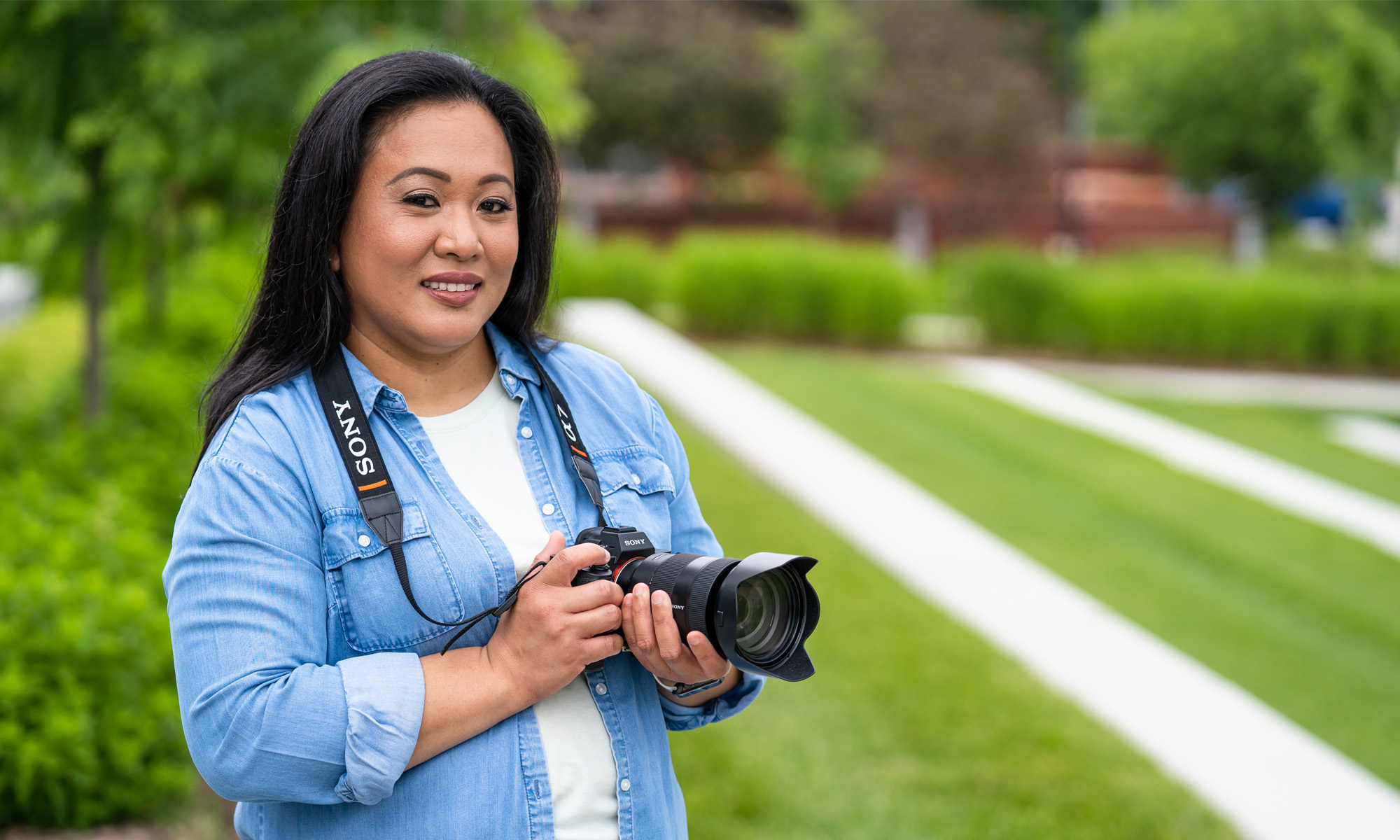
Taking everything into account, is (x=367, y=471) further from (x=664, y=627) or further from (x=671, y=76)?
(x=671, y=76)

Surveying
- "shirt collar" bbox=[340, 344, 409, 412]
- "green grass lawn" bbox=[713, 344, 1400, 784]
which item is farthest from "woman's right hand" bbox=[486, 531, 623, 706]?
"green grass lawn" bbox=[713, 344, 1400, 784]

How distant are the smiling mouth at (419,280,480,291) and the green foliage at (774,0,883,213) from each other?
25.5 m

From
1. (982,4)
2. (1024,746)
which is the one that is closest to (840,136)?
(982,4)

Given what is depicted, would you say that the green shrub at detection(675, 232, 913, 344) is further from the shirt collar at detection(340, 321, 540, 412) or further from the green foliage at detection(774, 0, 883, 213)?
the shirt collar at detection(340, 321, 540, 412)

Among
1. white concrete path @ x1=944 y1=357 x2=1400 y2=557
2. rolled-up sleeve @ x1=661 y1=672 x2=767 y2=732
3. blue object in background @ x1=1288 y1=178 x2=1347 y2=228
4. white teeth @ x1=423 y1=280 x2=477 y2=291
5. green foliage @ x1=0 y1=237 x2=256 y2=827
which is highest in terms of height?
white teeth @ x1=423 y1=280 x2=477 y2=291

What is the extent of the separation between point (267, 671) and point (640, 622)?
43 cm

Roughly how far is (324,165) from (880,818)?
2.88 meters

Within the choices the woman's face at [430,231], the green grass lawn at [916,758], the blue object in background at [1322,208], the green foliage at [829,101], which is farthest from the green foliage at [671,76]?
the woman's face at [430,231]

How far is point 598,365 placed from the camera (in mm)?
1827

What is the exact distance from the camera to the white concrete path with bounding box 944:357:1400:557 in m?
7.91

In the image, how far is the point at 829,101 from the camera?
2638cm

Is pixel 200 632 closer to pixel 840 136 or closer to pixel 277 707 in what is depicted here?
pixel 277 707

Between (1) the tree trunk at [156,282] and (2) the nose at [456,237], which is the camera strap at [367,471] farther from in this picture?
(1) the tree trunk at [156,282]

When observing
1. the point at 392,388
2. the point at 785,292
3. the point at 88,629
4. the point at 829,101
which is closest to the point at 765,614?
the point at 392,388
